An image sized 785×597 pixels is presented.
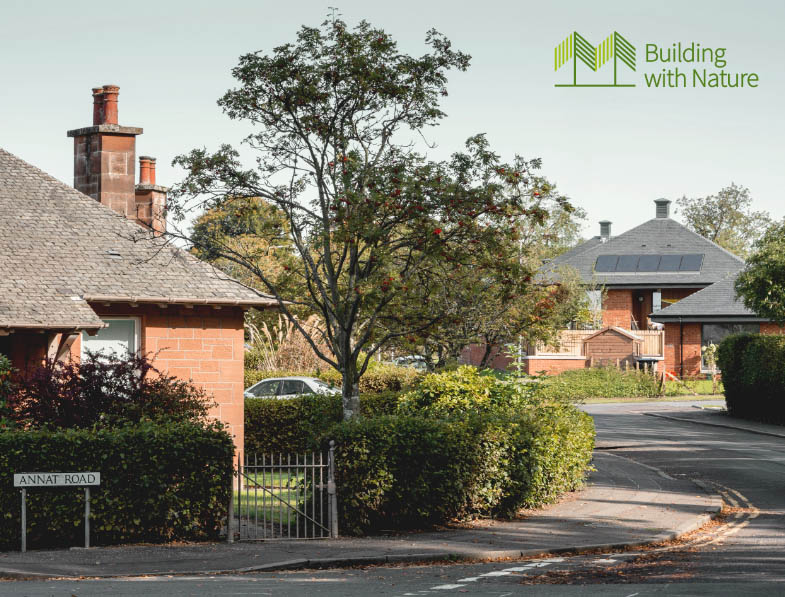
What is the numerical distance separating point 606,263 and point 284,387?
37.5 m

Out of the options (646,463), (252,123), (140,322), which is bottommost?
(646,463)

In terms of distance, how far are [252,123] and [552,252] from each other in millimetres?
46199

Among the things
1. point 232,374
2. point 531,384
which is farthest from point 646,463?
point 232,374

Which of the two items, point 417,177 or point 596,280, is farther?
point 596,280

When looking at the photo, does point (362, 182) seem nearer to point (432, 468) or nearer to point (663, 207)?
point (432, 468)

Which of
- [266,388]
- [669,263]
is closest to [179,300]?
[266,388]

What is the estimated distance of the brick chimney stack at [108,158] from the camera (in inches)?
859

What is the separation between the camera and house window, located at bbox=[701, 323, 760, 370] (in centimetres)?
4988

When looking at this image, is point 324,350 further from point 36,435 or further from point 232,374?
point 36,435

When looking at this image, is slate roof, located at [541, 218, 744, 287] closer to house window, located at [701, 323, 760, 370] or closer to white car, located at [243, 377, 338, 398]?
house window, located at [701, 323, 760, 370]

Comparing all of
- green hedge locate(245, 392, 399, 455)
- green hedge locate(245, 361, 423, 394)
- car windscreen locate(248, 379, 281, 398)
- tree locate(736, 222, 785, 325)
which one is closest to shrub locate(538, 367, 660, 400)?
tree locate(736, 222, 785, 325)

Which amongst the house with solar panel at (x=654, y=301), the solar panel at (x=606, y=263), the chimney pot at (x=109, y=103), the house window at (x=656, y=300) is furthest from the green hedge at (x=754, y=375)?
the solar panel at (x=606, y=263)

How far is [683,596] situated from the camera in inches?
360

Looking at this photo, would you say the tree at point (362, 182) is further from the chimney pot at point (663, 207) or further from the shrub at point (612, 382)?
the chimney pot at point (663, 207)
